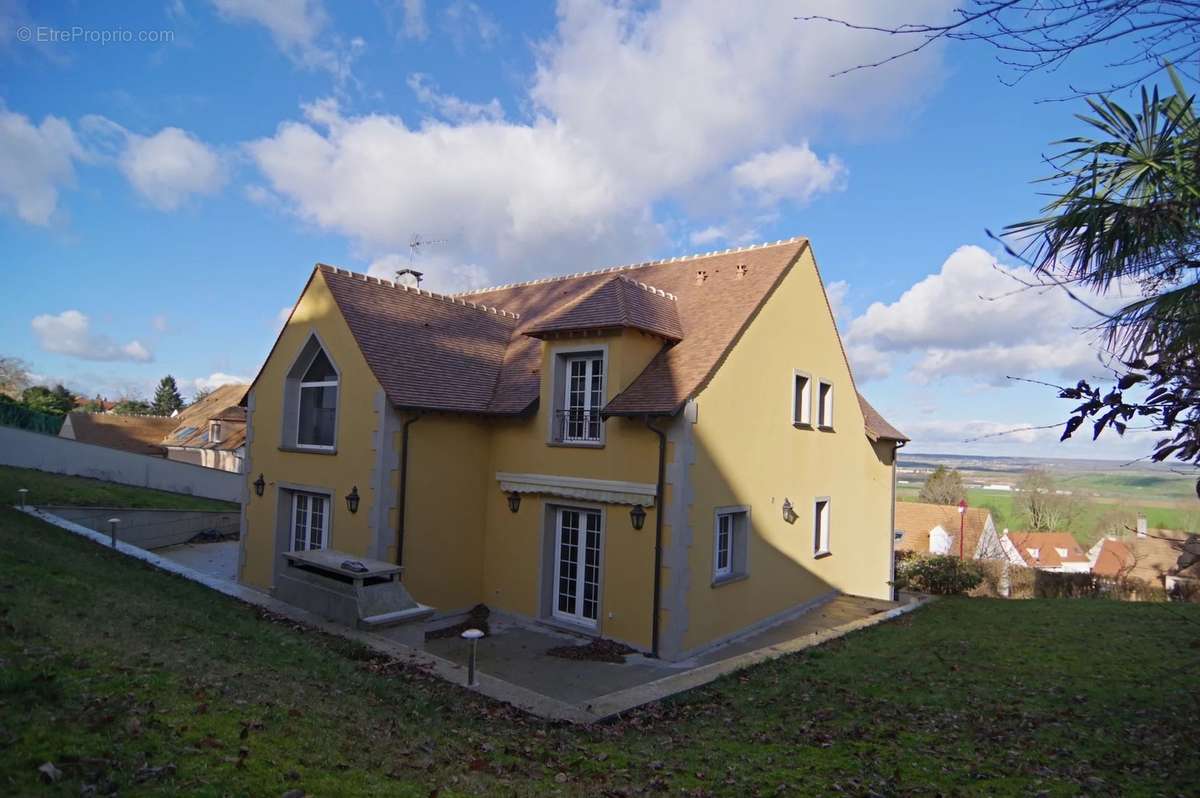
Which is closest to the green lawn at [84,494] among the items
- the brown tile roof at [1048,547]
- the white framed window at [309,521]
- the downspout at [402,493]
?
the white framed window at [309,521]

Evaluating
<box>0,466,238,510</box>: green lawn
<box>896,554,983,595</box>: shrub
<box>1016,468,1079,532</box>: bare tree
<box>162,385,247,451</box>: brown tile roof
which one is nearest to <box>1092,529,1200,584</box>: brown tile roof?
<box>896,554,983,595</box>: shrub

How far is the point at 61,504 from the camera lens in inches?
826

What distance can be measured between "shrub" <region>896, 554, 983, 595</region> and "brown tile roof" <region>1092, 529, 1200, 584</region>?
12.9ft

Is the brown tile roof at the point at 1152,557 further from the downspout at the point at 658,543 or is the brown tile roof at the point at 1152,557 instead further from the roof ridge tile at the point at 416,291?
the roof ridge tile at the point at 416,291

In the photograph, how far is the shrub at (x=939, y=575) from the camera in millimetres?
19906

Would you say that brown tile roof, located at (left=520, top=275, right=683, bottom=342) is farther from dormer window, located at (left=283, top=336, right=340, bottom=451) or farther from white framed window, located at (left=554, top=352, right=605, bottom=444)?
dormer window, located at (left=283, top=336, right=340, bottom=451)

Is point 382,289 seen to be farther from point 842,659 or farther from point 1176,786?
point 1176,786

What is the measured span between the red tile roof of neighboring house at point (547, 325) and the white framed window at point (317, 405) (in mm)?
1701

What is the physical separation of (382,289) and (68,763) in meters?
12.3

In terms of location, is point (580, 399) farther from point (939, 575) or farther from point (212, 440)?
point (212, 440)

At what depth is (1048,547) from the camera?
54.2 m

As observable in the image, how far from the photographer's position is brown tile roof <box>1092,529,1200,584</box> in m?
4.07

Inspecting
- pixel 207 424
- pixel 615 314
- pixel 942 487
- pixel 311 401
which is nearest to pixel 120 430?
pixel 207 424

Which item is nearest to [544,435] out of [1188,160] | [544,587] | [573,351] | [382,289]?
[573,351]
